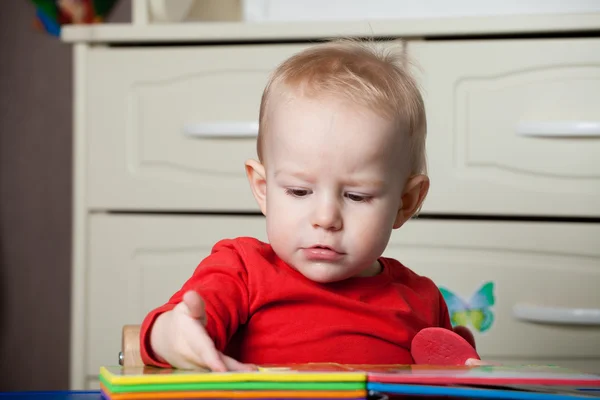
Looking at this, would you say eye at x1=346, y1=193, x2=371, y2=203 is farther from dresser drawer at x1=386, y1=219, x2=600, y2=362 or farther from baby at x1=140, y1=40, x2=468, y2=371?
dresser drawer at x1=386, y1=219, x2=600, y2=362

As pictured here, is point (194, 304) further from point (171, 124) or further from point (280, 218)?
point (171, 124)

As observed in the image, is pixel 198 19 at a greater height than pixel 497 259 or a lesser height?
greater

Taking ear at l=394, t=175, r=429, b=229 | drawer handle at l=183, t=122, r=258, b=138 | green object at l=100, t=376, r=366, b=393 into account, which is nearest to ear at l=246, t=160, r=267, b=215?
ear at l=394, t=175, r=429, b=229

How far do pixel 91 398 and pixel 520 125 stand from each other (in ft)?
2.49

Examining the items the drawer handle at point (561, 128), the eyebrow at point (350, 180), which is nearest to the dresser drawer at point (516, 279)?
the drawer handle at point (561, 128)

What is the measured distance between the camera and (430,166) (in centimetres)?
117

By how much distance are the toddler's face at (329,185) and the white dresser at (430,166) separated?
1.68ft

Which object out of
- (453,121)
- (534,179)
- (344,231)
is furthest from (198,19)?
(344,231)

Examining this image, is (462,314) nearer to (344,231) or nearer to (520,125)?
(520,125)

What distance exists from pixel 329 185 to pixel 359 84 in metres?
0.09

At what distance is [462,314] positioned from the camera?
116cm

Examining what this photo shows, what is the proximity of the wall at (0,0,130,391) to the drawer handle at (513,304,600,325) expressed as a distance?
3.54 feet

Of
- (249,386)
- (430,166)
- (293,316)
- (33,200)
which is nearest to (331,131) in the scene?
(293,316)

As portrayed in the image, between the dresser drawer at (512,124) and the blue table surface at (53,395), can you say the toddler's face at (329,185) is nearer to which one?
the blue table surface at (53,395)
